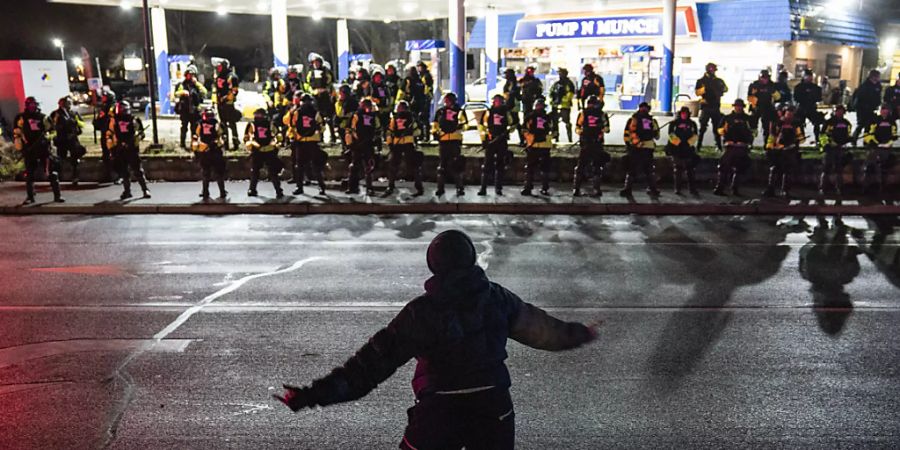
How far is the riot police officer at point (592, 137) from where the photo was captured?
15023 millimetres

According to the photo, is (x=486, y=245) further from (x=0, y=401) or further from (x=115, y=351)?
(x=0, y=401)

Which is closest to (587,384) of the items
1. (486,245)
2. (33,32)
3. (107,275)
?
(486,245)

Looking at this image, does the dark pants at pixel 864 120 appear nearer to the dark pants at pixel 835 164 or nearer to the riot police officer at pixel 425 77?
the dark pants at pixel 835 164

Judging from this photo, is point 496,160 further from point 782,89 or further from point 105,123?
point 105,123

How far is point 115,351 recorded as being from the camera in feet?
22.8

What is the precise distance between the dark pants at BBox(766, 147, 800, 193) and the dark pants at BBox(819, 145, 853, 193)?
97cm

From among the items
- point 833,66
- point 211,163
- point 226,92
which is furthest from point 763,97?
point 833,66

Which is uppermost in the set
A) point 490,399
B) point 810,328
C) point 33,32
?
point 33,32

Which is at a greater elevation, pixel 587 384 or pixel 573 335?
pixel 573 335

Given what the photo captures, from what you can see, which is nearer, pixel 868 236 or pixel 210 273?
pixel 210 273

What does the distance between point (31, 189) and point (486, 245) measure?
9.60 m

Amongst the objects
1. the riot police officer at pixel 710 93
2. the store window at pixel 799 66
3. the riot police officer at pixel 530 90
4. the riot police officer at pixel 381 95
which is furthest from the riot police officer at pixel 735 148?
the store window at pixel 799 66

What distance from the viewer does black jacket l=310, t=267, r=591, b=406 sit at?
3.35 m

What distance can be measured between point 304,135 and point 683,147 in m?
7.66
